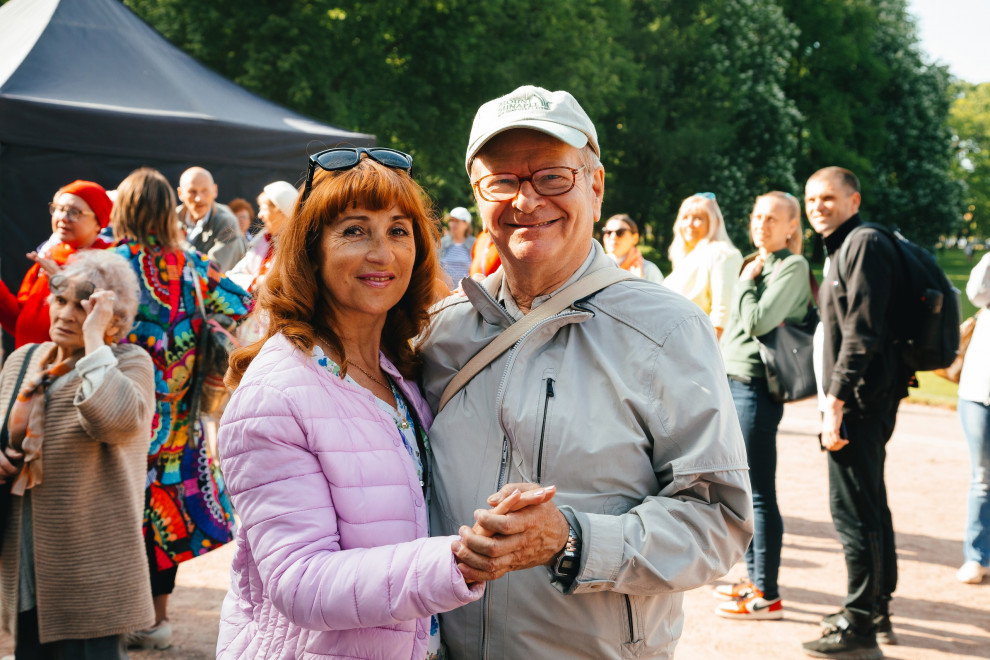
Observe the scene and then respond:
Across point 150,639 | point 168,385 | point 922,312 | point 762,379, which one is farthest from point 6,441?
point 922,312

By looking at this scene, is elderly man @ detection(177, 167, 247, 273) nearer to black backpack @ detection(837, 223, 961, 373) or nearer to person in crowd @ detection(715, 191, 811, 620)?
person in crowd @ detection(715, 191, 811, 620)

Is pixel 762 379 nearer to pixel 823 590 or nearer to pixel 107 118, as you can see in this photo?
pixel 823 590

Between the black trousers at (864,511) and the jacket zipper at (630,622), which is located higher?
the jacket zipper at (630,622)

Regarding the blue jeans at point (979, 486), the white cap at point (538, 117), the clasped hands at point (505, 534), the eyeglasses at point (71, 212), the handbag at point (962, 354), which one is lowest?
the blue jeans at point (979, 486)

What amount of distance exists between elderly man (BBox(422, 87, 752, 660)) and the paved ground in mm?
2777

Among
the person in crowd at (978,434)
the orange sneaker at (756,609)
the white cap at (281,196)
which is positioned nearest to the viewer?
the orange sneaker at (756,609)

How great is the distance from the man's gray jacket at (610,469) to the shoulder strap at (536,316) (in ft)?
0.08

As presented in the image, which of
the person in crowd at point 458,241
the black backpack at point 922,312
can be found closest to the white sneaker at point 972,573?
the black backpack at point 922,312

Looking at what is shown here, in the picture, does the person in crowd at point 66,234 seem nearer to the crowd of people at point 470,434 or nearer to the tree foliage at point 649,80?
the crowd of people at point 470,434

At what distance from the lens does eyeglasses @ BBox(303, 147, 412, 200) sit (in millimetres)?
1910

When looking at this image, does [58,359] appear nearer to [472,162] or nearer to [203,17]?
[472,162]

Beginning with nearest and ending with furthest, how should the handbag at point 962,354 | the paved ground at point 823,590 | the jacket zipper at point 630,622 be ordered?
the jacket zipper at point 630,622 < the paved ground at point 823,590 < the handbag at point 962,354

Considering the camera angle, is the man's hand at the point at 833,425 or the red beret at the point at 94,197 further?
the red beret at the point at 94,197

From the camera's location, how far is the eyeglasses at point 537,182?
2.02 metres
